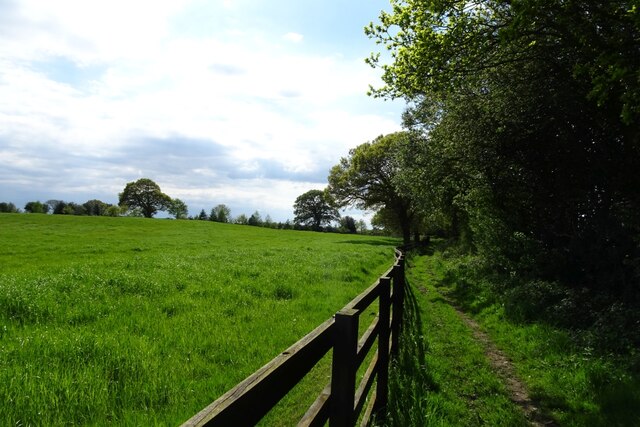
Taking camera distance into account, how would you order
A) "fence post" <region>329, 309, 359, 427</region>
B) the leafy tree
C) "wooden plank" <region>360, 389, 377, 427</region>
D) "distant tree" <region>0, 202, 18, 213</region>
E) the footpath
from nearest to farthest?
"fence post" <region>329, 309, 359, 427</region> < "wooden plank" <region>360, 389, 377, 427</region> < the footpath < "distant tree" <region>0, 202, 18, 213</region> < the leafy tree

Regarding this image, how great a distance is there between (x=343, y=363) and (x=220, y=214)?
143528 mm

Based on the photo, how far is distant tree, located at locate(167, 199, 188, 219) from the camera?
122438 mm

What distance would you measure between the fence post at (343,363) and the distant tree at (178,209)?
127 metres

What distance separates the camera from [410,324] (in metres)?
10.4

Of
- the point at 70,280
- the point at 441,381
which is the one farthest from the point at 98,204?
the point at 441,381

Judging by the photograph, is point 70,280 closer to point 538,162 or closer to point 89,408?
point 89,408

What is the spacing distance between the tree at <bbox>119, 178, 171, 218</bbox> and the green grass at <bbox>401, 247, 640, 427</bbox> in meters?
120

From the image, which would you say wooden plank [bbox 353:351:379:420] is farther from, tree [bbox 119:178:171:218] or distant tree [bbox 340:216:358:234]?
tree [bbox 119:178:171:218]

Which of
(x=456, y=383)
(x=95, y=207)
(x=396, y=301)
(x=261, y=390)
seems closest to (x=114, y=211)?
(x=95, y=207)

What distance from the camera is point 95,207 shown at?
128500mm

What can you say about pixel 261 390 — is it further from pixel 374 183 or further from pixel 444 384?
pixel 374 183

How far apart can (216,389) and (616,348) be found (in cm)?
760

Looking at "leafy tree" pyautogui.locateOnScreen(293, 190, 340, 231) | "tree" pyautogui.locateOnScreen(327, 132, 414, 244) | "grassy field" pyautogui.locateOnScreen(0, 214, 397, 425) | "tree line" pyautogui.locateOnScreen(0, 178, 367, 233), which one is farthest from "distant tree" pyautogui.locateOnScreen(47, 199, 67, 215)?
"grassy field" pyautogui.locateOnScreen(0, 214, 397, 425)

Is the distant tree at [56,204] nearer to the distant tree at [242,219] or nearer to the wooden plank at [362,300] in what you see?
the distant tree at [242,219]
